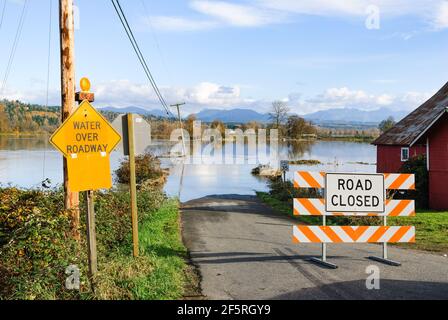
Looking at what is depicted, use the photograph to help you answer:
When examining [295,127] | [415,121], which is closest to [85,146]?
[415,121]

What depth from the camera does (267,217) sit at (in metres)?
18.7

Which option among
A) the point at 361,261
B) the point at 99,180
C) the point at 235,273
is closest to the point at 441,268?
the point at 361,261

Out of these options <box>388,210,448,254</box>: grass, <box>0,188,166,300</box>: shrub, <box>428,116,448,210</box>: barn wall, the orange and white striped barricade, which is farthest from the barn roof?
<box>0,188,166,300</box>: shrub

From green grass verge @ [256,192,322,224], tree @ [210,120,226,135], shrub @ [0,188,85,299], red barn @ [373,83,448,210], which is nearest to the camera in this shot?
shrub @ [0,188,85,299]

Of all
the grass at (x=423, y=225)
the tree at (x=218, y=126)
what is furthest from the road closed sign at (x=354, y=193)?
the tree at (x=218, y=126)

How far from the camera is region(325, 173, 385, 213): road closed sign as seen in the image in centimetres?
957

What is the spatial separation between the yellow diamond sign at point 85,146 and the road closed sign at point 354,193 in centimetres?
458

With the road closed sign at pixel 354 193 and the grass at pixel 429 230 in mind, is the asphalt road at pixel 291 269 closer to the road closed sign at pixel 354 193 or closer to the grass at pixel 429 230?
the grass at pixel 429 230

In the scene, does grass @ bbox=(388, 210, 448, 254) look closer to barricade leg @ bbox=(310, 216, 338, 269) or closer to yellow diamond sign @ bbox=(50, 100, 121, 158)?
barricade leg @ bbox=(310, 216, 338, 269)

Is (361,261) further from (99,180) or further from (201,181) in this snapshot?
(201,181)

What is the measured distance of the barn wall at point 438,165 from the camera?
73.2 ft

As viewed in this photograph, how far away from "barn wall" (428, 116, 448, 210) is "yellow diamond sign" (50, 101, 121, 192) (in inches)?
753

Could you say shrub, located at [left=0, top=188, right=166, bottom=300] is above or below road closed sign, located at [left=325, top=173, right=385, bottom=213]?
below
